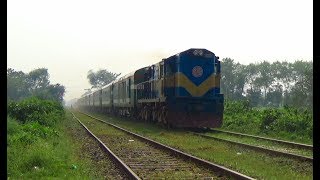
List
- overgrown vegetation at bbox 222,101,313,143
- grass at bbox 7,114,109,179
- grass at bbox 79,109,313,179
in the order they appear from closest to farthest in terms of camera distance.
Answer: grass at bbox 7,114,109,179, grass at bbox 79,109,313,179, overgrown vegetation at bbox 222,101,313,143

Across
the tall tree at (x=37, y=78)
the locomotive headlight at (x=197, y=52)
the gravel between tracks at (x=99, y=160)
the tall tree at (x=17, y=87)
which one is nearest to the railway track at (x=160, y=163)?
the gravel between tracks at (x=99, y=160)

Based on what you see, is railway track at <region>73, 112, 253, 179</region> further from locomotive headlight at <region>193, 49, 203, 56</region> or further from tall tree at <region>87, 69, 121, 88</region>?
tall tree at <region>87, 69, 121, 88</region>

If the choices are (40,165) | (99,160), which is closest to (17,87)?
(99,160)

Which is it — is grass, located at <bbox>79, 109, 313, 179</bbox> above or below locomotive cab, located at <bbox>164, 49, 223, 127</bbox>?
below

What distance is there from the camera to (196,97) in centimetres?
2064

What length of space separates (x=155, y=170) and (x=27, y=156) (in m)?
3.08

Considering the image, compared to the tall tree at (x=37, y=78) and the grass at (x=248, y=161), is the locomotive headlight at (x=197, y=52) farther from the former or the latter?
the tall tree at (x=37, y=78)

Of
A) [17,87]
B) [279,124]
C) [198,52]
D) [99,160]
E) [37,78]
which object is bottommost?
[99,160]

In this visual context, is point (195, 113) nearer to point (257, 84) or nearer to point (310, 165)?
point (310, 165)

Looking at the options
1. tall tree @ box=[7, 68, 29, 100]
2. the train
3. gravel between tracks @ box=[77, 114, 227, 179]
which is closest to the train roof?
the train

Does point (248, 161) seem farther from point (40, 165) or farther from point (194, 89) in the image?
point (194, 89)

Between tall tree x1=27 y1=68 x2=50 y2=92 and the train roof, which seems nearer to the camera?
the train roof

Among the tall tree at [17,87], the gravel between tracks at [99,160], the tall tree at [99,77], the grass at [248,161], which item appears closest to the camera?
the grass at [248,161]

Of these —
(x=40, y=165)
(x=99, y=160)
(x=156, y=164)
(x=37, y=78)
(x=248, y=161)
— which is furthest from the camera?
(x=37, y=78)
